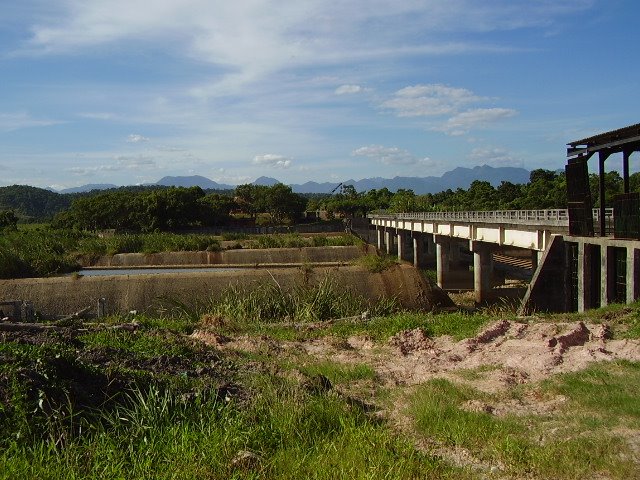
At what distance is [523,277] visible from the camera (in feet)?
146

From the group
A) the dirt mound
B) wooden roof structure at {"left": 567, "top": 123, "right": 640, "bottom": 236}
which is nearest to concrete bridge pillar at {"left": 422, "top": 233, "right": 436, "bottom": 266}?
wooden roof structure at {"left": 567, "top": 123, "right": 640, "bottom": 236}

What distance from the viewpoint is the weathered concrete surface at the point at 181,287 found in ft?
50.8

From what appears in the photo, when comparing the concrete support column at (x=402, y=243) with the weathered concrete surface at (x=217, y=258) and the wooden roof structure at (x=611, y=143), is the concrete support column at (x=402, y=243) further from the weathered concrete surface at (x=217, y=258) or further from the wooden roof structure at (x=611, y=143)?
the wooden roof structure at (x=611, y=143)

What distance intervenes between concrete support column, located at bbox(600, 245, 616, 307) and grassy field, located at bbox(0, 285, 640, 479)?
6775mm

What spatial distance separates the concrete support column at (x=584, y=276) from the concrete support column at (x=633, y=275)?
7.84 feet

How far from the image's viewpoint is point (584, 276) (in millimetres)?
17797

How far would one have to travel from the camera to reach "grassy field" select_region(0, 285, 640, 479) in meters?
5.38

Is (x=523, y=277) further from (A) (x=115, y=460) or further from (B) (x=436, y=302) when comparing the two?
(A) (x=115, y=460)

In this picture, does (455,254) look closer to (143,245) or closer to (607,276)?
(143,245)

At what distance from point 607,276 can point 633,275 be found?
1458 millimetres

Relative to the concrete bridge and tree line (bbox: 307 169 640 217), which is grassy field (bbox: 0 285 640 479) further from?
tree line (bbox: 307 169 640 217)

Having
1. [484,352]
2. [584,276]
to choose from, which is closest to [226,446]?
[484,352]

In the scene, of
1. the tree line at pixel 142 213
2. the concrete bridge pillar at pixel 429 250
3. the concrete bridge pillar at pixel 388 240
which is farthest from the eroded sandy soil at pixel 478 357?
the concrete bridge pillar at pixel 388 240

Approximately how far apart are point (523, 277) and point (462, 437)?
1592 inches
